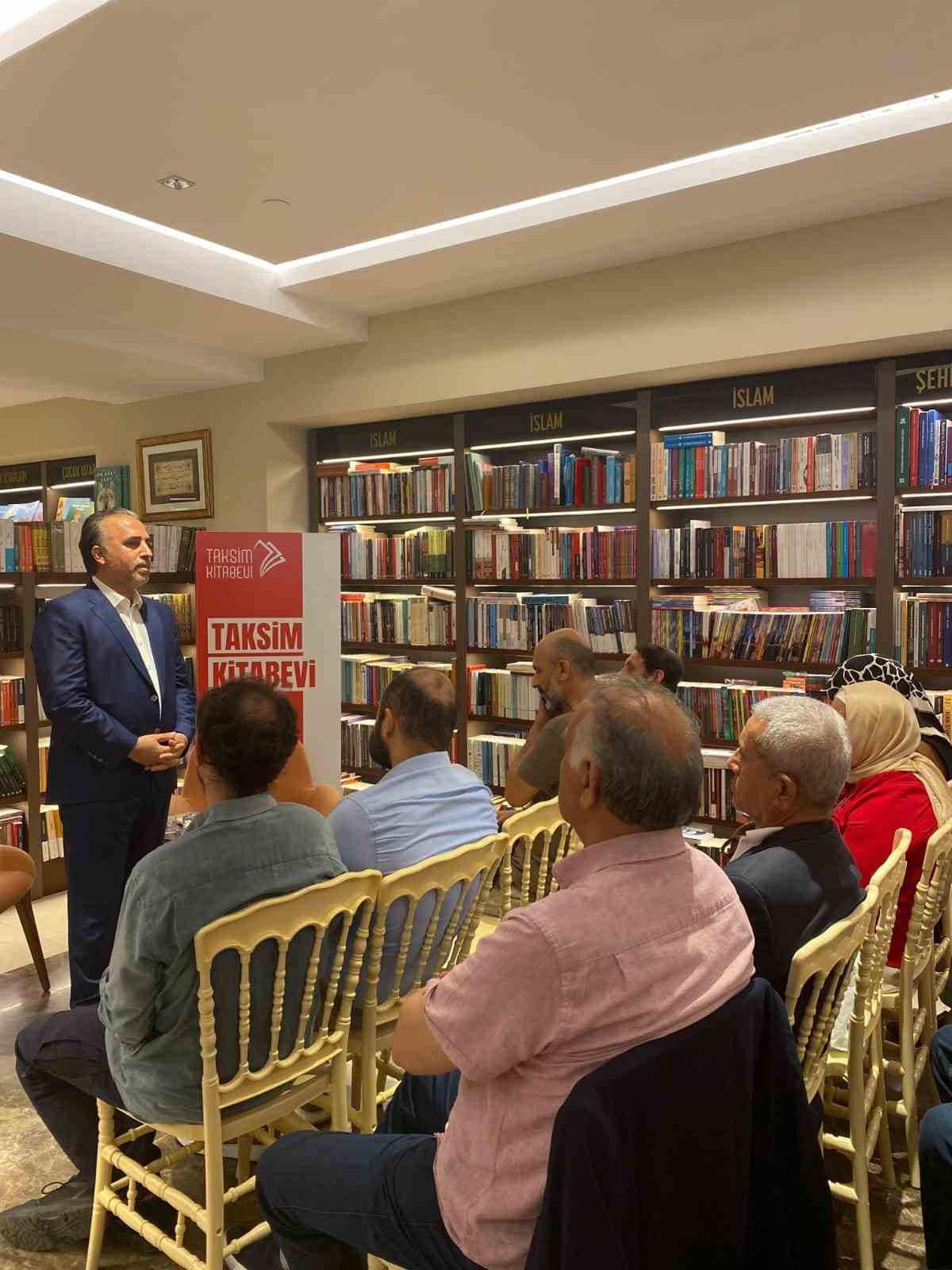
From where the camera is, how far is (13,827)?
4.25 meters

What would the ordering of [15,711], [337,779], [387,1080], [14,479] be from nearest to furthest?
1. [387,1080]
2. [337,779]
3. [15,711]
4. [14,479]

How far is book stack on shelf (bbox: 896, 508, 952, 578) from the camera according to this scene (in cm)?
382

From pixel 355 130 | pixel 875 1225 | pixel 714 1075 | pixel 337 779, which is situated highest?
pixel 355 130

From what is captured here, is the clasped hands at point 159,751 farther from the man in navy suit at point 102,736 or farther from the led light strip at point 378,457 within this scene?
the led light strip at point 378,457

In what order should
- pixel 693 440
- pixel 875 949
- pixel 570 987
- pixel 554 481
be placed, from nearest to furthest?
1. pixel 570 987
2. pixel 875 949
3. pixel 693 440
4. pixel 554 481

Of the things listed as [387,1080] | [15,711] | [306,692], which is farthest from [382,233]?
[387,1080]

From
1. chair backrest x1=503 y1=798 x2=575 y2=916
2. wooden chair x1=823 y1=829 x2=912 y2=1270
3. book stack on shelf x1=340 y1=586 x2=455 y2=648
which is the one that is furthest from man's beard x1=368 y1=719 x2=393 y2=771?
book stack on shelf x1=340 y1=586 x2=455 y2=648

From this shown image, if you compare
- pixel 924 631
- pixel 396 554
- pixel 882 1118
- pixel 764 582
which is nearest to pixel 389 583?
pixel 396 554

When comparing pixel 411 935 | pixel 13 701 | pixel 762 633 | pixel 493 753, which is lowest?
pixel 493 753

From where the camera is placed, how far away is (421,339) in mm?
4832

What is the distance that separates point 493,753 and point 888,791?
2881mm

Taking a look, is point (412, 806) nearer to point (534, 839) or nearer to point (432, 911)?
point (432, 911)

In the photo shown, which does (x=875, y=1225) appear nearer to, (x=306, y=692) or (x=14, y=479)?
(x=306, y=692)

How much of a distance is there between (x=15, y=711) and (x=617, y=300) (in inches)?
130
